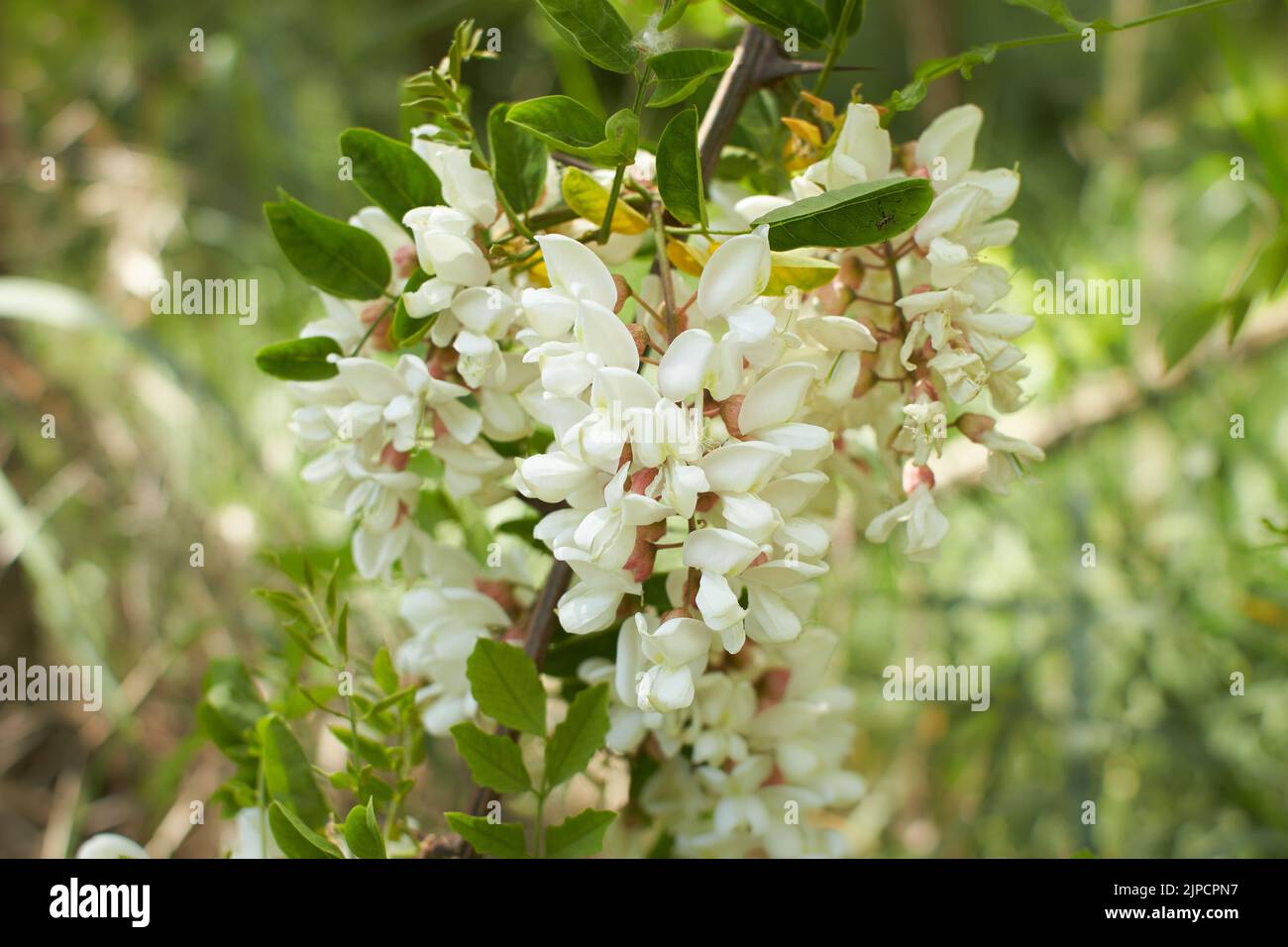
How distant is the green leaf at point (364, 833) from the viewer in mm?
262

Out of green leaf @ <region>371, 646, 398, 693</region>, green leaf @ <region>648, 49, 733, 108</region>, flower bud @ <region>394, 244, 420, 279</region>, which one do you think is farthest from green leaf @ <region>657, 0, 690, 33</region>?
green leaf @ <region>371, 646, 398, 693</region>

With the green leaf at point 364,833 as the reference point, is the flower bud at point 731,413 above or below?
above

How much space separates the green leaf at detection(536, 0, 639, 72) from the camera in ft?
0.82

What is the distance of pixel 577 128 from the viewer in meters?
0.26

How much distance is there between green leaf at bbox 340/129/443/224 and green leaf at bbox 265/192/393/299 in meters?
0.01

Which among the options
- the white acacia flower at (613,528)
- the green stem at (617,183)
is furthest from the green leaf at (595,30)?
the white acacia flower at (613,528)

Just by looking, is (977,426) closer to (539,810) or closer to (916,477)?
(916,477)

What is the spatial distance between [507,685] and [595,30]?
0.58 feet

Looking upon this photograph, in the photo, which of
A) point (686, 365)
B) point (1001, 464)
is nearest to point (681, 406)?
point (686, 365)

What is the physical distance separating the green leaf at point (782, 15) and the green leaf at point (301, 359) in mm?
152

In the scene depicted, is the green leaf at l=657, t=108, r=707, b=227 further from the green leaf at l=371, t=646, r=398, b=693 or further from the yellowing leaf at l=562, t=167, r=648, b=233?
the green leaf at l=371, t=646, r=398, b=693

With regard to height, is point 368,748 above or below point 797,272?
below

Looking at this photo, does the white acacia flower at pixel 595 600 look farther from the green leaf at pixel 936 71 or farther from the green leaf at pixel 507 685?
the green leaf at pixel 936 71
